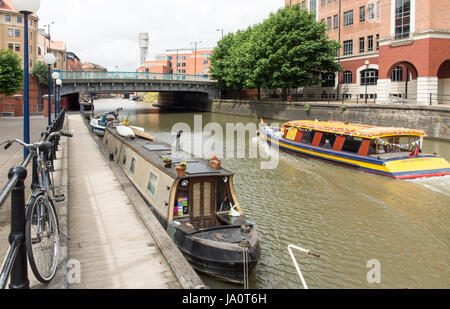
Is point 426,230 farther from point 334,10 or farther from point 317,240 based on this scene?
point 334,10

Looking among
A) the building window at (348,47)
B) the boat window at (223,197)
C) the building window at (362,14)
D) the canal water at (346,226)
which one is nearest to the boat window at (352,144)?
the canal water at (346,226)

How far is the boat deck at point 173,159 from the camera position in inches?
384

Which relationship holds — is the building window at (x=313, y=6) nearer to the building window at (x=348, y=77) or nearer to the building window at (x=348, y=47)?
the building window at (x=348, y=47)

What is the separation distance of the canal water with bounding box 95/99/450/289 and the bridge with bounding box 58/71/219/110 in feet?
122

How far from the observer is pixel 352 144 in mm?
20719

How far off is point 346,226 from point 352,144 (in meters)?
9.37

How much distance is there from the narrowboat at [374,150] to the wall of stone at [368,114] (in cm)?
1037

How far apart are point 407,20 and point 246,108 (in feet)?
82.9

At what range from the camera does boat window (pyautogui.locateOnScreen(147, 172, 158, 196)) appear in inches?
436

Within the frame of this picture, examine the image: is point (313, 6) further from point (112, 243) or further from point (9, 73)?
point (112, 243)

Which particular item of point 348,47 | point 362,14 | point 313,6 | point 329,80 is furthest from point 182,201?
point 313,6

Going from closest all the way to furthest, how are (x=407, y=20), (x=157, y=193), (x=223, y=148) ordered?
1. (x=157, y=193)
2. (x=223, y=148)
3. (x=407, y=20)
